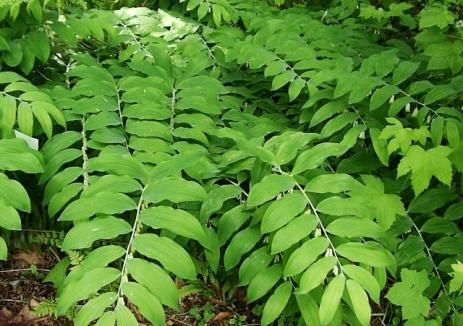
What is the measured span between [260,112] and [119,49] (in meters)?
1.21

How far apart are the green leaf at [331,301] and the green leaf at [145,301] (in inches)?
23.2

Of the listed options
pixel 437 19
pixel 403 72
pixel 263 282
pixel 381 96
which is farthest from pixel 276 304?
pixel 437 19

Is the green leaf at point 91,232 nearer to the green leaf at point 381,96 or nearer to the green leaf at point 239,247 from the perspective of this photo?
the green leaf at point 239,247

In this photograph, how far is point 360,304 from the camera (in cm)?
175

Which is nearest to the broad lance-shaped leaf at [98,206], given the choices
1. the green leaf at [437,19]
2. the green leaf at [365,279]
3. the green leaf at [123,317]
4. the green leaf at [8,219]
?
the green leaf at [8,219]

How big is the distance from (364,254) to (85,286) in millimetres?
1078

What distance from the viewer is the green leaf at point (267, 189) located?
2.10 m

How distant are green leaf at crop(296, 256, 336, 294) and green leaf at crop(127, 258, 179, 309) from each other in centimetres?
48


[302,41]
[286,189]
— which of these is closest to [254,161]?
[286,189]

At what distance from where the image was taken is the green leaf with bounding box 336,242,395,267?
1903mm

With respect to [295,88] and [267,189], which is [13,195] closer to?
[267,189]

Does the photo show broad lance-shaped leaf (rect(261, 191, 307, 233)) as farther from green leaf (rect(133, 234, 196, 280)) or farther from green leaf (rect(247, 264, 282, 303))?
green leaf (rect(133, 234, 196, 280))

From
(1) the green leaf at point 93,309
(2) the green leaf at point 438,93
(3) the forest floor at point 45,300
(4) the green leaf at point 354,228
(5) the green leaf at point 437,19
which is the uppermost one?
(5) the green leaf at point 437,19

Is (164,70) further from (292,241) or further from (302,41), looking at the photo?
(292,241)
